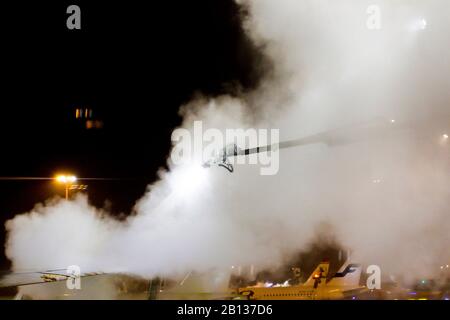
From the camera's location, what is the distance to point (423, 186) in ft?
23.4

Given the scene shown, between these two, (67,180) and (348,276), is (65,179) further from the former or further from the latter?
(348,276)

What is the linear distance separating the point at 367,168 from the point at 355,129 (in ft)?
2.86

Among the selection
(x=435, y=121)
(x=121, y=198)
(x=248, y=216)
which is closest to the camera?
(x=435, y=121)

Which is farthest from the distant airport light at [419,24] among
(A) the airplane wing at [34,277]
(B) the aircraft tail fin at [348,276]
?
(A) the airplane wing at [34,277]

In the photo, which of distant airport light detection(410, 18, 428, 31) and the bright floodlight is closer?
distant airport light detection(410, 18, 428, 31)

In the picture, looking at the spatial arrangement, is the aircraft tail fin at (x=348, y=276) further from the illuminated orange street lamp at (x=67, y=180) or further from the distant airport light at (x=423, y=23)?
the illuminated orange street lamp at (x=67, y=180)

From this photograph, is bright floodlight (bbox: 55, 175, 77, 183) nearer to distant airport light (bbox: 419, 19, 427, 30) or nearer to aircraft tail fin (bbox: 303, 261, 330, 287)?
aircraft tail fin (bbox: 303, 261, 330, 287)

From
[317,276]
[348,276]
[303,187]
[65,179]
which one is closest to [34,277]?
[65,179]

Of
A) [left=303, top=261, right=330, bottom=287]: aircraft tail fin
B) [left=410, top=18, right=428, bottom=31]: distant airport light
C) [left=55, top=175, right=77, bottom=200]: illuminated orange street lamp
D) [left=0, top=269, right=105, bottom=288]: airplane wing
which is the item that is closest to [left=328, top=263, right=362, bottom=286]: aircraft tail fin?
[left=303, top=261, right=330, bottom=287]: aircraft tail fin

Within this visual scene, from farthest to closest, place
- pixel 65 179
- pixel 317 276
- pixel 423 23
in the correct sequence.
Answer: pixel 317 276, pixel 65 179, pixel 423 23

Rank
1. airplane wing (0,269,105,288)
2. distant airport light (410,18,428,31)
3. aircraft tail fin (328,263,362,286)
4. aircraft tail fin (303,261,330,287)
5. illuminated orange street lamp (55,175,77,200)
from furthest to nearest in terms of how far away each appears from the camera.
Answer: aircraft tail fin (303,261,330,287) → aircraft tail fin (328,263,362,286) → illuminated orange street lamp (55,175,77,200) → airplane wing (0,269,105,288) → distant airport light (410,18,428,31)

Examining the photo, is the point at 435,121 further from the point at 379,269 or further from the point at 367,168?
the point at 379,269

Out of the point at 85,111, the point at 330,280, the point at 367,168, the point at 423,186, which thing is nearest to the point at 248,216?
the point at 367,168

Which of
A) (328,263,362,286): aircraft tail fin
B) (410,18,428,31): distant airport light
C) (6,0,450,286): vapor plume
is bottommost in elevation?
(328,263,362,286): aircraft tail fin
